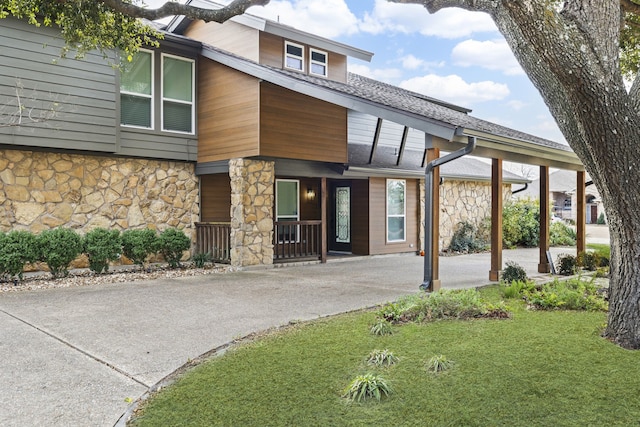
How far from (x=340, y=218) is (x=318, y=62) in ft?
14.9

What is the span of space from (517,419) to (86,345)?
13.1 ft

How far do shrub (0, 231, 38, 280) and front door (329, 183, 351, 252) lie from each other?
830 cm

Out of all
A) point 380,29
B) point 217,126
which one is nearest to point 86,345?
point 217,126

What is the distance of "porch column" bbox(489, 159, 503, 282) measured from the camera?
29.1 ft

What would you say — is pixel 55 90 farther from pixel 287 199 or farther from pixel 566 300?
pixel 566 300

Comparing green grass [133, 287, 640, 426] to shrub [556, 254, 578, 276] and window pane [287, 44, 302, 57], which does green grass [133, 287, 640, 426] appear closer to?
shrub [556, 254, 578, 276]

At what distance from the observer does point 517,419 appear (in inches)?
122

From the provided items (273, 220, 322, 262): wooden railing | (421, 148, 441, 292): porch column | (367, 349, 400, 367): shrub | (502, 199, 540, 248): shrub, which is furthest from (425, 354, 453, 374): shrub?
(502, 199, 540, 248): shrub

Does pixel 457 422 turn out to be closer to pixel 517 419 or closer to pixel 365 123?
pixel 517 419

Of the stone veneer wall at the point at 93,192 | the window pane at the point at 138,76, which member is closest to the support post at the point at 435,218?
the stone veneer wall at the point at 93,192

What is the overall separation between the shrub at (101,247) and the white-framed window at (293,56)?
249 inches

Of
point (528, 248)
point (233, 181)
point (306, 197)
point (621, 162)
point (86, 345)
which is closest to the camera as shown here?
point (621, 162)

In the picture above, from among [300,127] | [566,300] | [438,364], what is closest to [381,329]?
[438,364]

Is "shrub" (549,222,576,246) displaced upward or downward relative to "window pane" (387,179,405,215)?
downward
